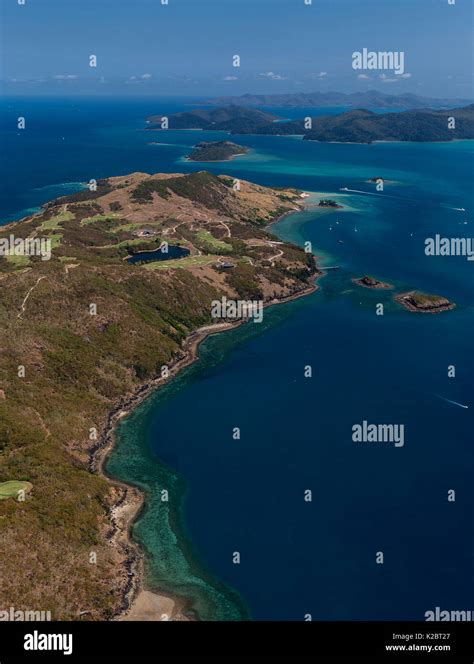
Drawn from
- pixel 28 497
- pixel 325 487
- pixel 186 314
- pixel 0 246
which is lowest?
pixel 325 487

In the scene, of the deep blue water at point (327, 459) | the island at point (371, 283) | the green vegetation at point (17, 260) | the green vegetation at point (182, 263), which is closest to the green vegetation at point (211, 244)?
the green vegetation at point (182, 263)

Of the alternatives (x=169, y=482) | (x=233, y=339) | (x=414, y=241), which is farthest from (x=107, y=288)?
(x=414, y=241)

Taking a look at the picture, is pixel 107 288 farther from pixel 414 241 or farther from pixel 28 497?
pixel 414 241

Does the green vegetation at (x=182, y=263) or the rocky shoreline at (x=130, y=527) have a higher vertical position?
the green vegetation at (x=182, y=263)

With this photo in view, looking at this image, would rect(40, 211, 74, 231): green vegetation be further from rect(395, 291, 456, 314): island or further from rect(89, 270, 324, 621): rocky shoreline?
rect(395, 291, 456, 314): island

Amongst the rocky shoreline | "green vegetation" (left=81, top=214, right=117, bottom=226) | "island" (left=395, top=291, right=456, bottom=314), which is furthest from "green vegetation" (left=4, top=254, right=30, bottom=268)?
"island" (left=395, top=291, right=456, bottom=314)

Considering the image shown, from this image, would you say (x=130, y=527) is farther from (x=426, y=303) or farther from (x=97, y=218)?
(x=97, y=218)

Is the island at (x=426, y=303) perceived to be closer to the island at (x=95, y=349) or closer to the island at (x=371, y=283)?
the island at (x=371, y=283)
